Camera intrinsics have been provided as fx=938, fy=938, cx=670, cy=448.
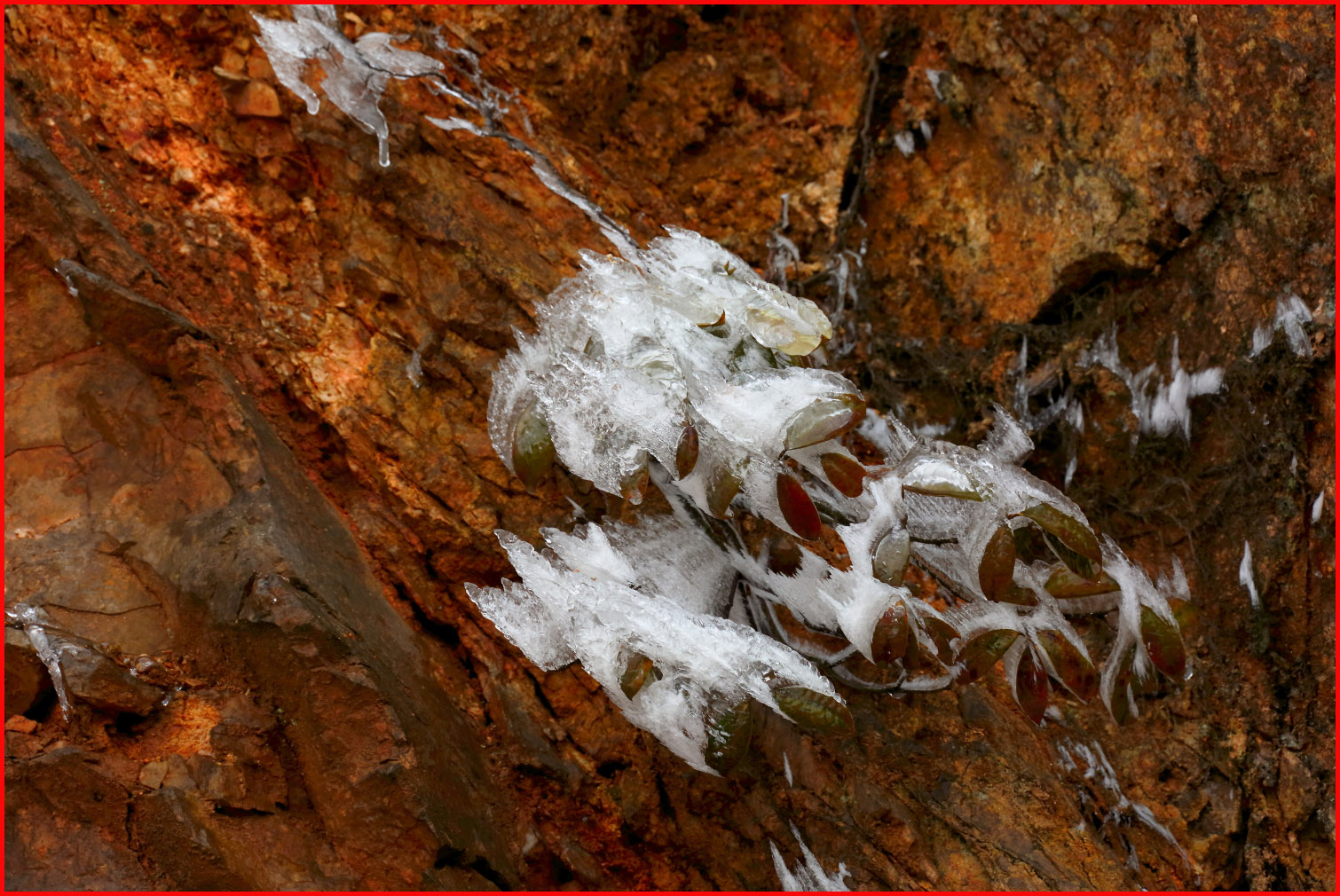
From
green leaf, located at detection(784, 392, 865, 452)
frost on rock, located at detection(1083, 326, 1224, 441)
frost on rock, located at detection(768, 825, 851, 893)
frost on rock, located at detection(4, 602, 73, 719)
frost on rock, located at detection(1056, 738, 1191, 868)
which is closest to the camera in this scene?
green leaf, located at detection(784, 392, 865, 452)

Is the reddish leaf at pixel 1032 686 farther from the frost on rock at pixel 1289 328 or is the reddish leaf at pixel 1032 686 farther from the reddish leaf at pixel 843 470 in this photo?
the frost on rock at pixel 1289 328

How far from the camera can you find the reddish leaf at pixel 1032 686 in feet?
5.44

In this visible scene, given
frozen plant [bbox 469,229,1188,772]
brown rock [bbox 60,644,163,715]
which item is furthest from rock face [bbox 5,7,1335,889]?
frozen plant [bbox 469,229,1188,772]

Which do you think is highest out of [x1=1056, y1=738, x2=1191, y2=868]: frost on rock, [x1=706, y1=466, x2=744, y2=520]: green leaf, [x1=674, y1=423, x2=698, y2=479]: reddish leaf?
[x1=674, y1=423, x2=698, y2=479]: reddish leaf

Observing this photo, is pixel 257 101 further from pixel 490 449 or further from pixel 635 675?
pixel 635 675

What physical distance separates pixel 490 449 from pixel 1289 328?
1.69 metres

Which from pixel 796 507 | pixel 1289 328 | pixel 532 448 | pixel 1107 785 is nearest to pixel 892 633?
pixel 796 507

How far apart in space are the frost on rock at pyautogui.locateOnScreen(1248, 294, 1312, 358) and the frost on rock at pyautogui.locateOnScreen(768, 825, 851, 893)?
54.7 inches

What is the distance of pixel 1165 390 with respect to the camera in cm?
210

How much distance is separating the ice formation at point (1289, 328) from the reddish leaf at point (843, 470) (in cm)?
105

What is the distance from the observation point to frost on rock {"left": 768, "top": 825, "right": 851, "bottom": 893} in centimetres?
180

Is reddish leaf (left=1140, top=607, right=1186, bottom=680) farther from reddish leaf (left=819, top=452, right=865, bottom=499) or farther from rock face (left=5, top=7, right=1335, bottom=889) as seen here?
reddish leaf (left=819, top=452, right=865, bottom=499)

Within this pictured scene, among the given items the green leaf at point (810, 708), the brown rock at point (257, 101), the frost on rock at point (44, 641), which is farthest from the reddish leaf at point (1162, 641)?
the brown rock at point (257, 101)

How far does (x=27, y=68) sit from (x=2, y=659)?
1178 millimetres
